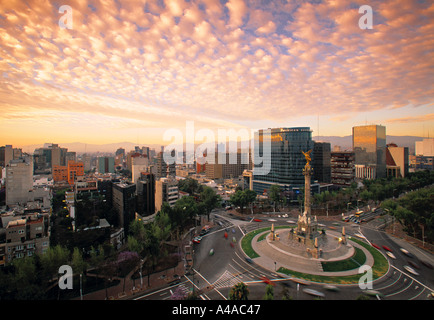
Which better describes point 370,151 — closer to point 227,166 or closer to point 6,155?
point 227,166

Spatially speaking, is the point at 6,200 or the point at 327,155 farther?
the point at 327,155

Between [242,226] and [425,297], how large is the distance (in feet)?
74.4

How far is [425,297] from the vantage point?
19016 millimetres

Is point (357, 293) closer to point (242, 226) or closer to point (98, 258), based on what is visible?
point (242, 226)

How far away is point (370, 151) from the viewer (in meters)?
83.6

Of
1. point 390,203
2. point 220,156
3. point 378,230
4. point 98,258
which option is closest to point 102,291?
point 98,258

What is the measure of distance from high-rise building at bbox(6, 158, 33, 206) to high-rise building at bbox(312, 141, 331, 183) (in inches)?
2610

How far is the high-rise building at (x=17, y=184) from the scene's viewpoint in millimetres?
47125

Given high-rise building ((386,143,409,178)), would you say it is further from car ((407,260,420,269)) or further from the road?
car ((407,260,420,269))

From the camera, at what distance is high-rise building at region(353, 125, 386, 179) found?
80.1m

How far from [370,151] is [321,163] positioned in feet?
104

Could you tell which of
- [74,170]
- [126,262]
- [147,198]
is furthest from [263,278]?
[74,170]
